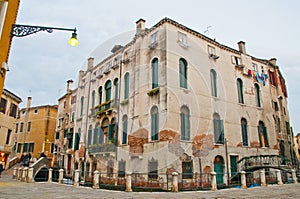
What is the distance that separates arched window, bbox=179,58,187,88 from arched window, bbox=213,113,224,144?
3454 millimetres

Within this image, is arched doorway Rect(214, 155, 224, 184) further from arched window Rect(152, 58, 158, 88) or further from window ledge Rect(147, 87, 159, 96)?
arched window Rect(152, 58, 158, 88)

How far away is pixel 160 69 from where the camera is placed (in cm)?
1603

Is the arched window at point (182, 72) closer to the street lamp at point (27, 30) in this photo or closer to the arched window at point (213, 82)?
the arched window at point (213, 82)

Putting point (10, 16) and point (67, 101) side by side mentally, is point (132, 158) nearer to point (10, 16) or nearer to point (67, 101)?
point (10, 16)

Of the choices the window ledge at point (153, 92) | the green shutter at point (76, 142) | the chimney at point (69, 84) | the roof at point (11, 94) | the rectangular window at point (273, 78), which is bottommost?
the green shutter at point (76, 142)

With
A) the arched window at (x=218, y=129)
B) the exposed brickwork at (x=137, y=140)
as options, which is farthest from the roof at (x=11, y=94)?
the arched window at (x=218, y=129)

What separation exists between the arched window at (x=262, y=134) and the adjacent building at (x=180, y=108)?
0.08 m

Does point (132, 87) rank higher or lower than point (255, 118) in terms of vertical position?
higher

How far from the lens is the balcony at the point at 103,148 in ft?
60.8

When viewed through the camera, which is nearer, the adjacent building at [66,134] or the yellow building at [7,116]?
the yellow building at [7,116]

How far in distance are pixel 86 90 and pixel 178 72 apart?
41.1 ft

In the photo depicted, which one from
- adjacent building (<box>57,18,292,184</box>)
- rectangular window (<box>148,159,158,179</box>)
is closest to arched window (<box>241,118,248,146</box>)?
adjacent building (<box>57,18,292,184</box>)

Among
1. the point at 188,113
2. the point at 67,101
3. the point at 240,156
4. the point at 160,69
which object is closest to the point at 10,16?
the point at 160,69

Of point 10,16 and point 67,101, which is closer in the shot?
point 10,16
